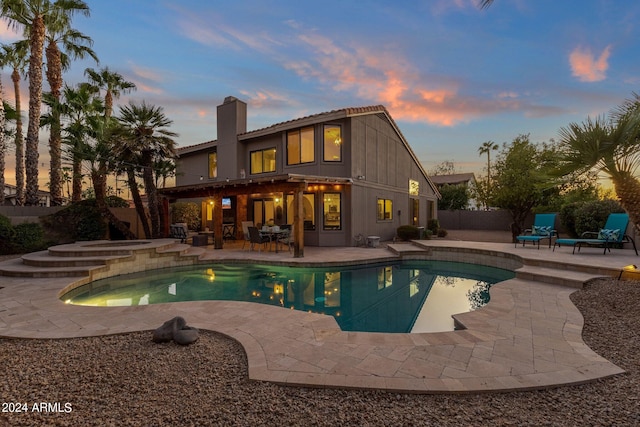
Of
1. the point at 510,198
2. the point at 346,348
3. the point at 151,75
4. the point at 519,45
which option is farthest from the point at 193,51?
the point at 510,198

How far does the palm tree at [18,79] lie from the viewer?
14203 mm

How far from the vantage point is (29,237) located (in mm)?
11109

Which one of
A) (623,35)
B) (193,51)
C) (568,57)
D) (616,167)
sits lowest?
(616,167)

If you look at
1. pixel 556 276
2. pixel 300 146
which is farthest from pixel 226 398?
pixel 300 146

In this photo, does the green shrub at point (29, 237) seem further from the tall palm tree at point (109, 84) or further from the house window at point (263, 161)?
the house window at point (263, 161)

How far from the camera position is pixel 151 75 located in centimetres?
1466

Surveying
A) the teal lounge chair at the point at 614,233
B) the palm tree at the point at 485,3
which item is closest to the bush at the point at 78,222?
the palm tree at the point at 485,3

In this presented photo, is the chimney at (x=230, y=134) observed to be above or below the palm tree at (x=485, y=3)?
above

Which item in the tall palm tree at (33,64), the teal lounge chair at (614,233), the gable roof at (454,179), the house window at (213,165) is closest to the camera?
the teal lounge chair at (614,233)

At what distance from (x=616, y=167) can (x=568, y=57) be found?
25.7 feet

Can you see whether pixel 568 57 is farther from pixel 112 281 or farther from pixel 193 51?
pixel 112 281

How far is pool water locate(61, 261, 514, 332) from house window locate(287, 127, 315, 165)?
5959 millimetres

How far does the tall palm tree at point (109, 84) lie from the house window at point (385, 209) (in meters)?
16.1

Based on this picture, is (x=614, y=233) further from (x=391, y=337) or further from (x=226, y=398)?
(x=226, y=398)
